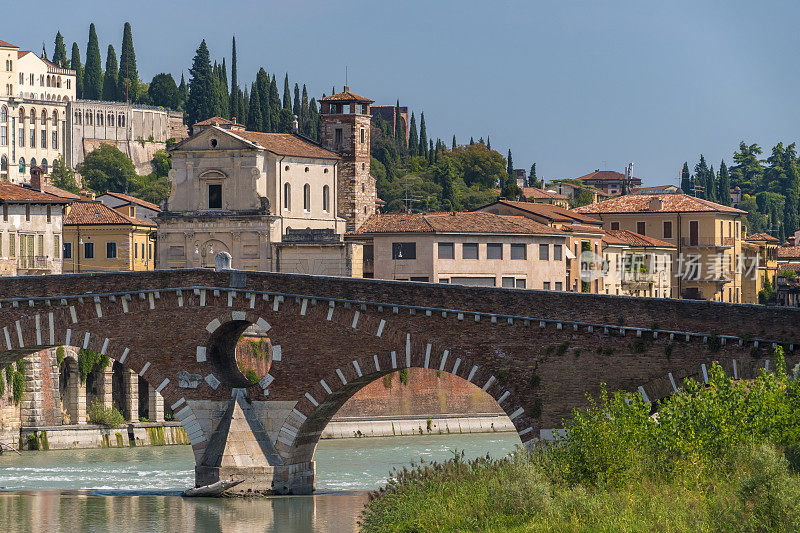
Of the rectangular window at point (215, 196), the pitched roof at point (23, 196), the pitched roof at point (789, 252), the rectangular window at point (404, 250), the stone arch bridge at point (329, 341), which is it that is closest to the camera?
the stone arch bridge at point (329, 341)

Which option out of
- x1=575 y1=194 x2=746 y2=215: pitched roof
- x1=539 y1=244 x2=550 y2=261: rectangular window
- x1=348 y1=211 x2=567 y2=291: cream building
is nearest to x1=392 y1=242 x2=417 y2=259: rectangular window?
x1=348 y1=211 x2=567 y2=291: cream building

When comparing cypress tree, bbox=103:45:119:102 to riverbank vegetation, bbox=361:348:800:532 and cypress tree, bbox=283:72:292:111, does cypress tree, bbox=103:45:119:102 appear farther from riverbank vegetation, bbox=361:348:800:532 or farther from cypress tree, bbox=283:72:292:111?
riverbank vegetation, bbox=361:348:800:532

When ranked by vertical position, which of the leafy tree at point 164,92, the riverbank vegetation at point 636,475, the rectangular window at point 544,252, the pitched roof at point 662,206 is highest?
the leafy tree at point 164,92

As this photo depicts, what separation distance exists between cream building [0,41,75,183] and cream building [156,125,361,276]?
3356 inches

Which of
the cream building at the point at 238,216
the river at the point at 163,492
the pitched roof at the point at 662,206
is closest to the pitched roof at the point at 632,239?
the pitched roof at the point at 662,206

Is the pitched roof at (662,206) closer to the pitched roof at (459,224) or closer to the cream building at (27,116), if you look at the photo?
the pitched roof at (459,224)

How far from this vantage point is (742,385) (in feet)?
113

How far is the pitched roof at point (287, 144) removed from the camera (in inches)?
3093

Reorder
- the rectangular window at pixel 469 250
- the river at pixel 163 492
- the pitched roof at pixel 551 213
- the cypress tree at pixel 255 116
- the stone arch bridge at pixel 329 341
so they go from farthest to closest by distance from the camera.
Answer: the cypress tree at pixel 255 116, the pitched roof at pixel 551 213, the rectangular window at pixel 469 250, the river at pixel 163 492, the stone arch bridge at pixel 329 341

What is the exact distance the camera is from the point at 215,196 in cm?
7800

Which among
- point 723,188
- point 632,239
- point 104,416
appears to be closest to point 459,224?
point 632,239

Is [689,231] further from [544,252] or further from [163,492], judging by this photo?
[163,492]

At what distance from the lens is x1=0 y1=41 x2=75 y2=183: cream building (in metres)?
164

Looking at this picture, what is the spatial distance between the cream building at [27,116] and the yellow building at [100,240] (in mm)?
74248
